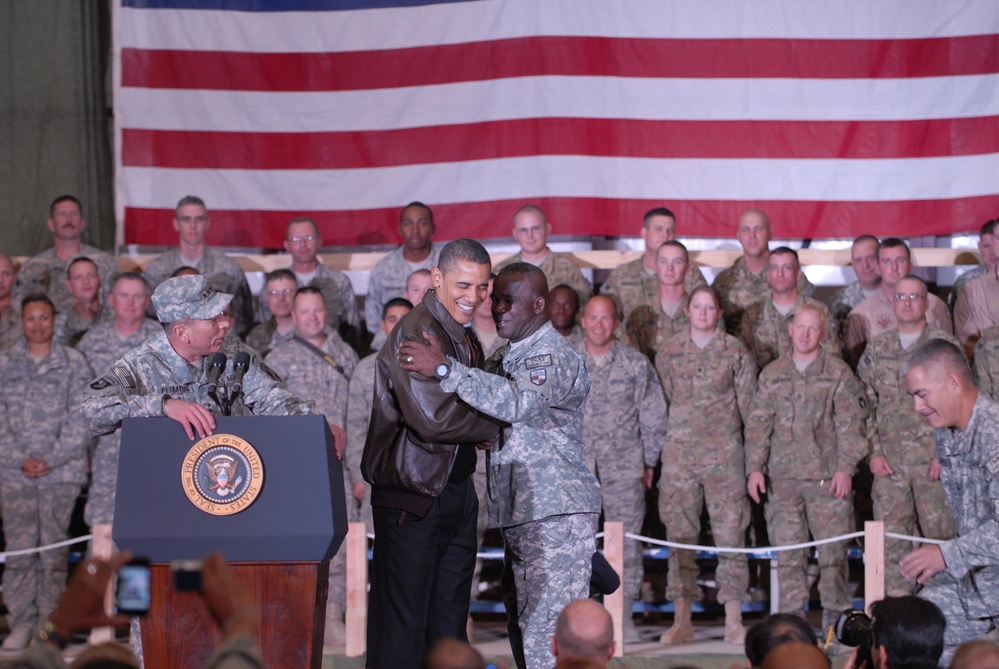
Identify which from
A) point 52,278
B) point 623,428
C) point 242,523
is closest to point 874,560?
point 623,428

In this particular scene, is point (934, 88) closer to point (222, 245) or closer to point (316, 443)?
point (222, 245)

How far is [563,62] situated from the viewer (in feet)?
30.0

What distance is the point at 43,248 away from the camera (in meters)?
9.73

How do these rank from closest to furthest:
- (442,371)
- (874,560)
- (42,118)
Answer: (442,371) → (874,560) → (42,118)

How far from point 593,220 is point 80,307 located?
3.89 metres

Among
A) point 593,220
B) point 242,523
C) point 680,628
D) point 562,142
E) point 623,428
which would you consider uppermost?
point 562,142

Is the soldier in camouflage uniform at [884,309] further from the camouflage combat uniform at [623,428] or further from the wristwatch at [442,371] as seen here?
the wristwatch at [442,371]

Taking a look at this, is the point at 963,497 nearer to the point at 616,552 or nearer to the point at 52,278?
the point at 616,552

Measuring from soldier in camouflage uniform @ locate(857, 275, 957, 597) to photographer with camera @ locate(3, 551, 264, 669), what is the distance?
575 centimetres

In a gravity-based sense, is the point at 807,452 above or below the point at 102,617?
above

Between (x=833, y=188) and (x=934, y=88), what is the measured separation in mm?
1069

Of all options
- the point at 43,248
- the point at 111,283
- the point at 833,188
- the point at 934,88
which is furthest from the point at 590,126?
the point at 43,248

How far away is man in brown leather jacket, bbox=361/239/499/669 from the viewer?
4270 mm

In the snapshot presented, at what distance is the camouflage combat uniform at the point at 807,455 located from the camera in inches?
293
